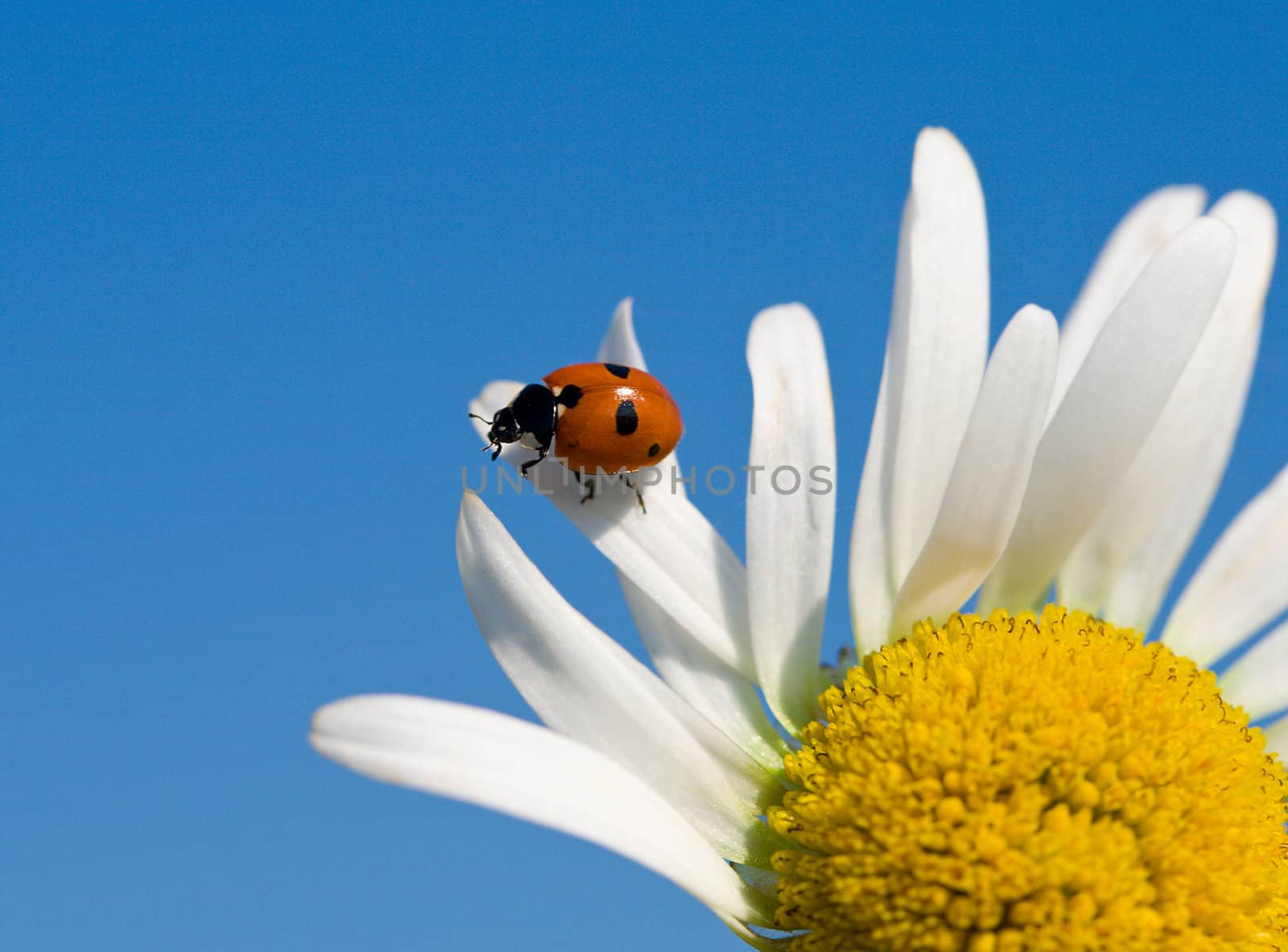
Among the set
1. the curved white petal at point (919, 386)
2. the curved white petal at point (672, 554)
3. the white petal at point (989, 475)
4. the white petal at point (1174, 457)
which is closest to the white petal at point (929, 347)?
the curved white petal at point (919, 386)

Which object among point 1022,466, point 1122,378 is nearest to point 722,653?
point 1022,466

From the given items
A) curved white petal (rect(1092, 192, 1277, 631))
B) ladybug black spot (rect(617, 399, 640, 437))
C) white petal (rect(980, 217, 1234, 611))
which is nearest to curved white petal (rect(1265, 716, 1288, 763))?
curved white petal (rect(1092, 192, 1277, 631))

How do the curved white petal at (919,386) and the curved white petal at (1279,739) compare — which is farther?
the curved white petal at (1279,739)

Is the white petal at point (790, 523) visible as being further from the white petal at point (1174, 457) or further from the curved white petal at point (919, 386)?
the white petal at point (1174, 457)

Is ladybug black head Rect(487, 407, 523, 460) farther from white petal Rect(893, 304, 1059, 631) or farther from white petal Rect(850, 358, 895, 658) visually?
white petal Rect(893, 304, 1059, 631)

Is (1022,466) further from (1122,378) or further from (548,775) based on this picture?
(548,775)

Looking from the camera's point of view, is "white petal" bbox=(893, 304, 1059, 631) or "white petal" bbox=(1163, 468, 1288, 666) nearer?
"white petal" bbox=(893, 304, 1059, 631)

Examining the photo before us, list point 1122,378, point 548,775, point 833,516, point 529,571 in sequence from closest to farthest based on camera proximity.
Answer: point 548,775
point 529,571
point 1122,378
point 833,516
